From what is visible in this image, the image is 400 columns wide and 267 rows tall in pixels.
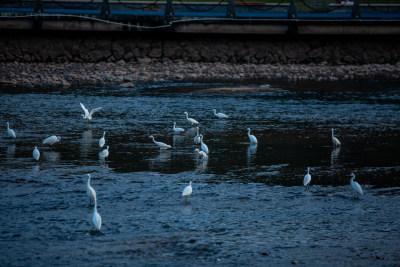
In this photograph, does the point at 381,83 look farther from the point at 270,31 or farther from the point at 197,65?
the point at 197,65

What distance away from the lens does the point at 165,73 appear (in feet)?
92.5

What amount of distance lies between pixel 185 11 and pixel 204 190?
22.4m

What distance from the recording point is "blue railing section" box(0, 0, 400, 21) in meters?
30.0

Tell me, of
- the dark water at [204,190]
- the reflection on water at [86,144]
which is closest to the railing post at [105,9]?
the dark water at [204,190]

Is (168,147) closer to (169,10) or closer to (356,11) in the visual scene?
(169,10)

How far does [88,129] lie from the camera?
16.9 metres

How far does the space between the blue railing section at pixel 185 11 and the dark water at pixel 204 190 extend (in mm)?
10839

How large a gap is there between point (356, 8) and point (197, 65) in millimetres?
8527

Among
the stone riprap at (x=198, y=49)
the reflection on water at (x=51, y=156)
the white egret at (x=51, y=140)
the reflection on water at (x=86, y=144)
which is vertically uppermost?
the stone riprap at (x=198, y=49)

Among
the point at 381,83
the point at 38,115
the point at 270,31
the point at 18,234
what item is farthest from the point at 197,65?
the point at 18,234

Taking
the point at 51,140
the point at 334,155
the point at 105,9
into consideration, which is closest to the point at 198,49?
the point at 105,9

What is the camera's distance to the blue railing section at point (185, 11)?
30.0 metres

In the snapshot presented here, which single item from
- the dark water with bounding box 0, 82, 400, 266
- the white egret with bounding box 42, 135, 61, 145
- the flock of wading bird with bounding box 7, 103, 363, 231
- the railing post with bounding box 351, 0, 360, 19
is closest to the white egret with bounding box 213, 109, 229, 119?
the dark water with bounding box 0, 82, 400, 266

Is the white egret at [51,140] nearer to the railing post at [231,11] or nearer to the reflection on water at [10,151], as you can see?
the reflection on water at [10,151]
